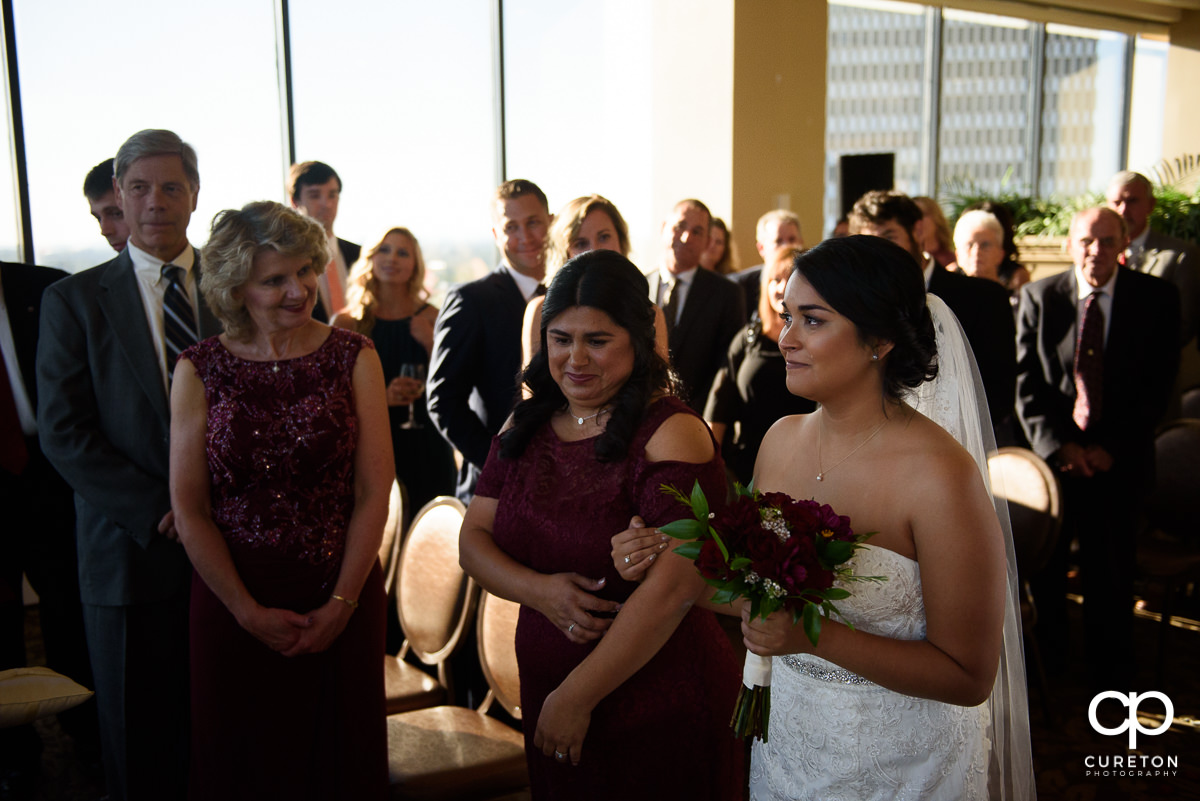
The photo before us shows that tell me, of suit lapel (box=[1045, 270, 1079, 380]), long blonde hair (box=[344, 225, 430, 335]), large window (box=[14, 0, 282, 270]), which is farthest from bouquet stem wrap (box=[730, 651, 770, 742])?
large window (box=[14, 0, 282, 270])

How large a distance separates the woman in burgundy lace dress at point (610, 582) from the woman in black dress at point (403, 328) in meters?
2.28

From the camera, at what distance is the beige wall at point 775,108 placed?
7.53m

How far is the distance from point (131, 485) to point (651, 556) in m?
1.61

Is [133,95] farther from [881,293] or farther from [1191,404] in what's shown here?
[1191,404]

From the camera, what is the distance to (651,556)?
1688mm

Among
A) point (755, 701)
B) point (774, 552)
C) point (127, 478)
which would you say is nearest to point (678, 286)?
point (127, 478)

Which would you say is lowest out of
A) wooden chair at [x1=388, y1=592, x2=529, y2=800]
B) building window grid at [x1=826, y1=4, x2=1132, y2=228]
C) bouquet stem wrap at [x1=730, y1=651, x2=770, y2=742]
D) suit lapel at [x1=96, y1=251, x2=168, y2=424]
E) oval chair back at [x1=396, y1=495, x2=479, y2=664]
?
wooden chair at [x1=388, y1=592, x2=529, y2=800]

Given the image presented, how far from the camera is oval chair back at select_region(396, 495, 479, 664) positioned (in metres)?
2.75

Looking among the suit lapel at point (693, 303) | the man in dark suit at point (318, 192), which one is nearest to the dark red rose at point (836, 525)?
the suit lapel at point (693, 303)

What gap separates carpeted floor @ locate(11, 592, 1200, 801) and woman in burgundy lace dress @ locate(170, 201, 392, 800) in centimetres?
149

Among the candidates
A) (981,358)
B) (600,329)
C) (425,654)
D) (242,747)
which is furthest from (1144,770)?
(242,747)

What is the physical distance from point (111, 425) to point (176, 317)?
36 cm

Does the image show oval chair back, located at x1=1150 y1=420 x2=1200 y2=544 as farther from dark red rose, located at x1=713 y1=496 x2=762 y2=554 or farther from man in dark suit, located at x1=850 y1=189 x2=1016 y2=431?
dark red rose, located at x1=713 y1=496 x2=762 y2=554

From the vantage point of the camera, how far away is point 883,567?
156 cm
